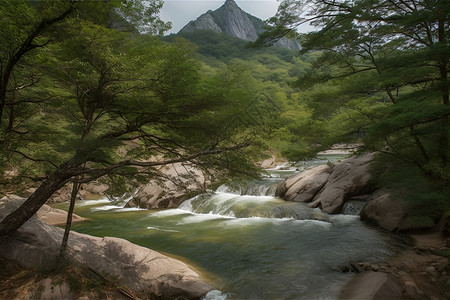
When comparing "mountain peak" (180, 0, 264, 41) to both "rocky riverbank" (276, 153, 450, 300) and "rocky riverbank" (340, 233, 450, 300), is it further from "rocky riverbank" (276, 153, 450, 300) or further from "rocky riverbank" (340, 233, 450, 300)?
"rocky riverbank" (340, 233, 450, 300)

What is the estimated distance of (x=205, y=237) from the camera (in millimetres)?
8773

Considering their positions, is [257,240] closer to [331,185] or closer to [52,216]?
[331,185]

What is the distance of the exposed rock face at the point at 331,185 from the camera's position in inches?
423

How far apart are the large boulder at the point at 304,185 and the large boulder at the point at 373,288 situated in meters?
7.45

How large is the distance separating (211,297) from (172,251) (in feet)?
10.1

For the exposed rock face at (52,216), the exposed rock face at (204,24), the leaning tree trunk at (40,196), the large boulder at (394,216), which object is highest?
the exposed rock face at (204,24)

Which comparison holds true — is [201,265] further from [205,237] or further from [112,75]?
[112,75]

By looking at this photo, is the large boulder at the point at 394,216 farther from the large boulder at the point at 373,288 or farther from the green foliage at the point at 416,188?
the large boulder at the point at 373,288

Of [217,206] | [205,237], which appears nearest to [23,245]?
[205,237]

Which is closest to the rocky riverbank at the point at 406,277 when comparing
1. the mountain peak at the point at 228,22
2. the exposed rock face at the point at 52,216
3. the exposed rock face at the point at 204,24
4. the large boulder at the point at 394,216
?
the large boulder at the point at 394,216

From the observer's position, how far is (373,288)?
4234mm

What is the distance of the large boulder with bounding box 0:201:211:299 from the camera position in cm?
481

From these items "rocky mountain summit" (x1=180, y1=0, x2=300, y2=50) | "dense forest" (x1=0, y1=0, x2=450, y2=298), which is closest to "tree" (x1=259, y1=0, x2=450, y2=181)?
"dense forest" (x1=0, y1=0, x2=450, y2=298)

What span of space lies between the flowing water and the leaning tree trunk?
2.66 metres
